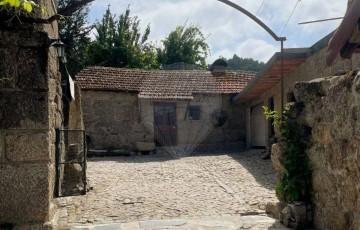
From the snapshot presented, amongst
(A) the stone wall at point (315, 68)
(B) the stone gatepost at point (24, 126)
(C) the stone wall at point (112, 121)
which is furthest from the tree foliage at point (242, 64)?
(B) the stone gatepost at point (24, 126)

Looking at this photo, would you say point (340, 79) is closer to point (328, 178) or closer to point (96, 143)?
point (328, 178)

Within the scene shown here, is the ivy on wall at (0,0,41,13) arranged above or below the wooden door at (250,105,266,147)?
above

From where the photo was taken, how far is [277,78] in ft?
34.9

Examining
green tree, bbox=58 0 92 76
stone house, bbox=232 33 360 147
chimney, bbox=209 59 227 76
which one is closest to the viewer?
stone house, bbox=232 33 360 147

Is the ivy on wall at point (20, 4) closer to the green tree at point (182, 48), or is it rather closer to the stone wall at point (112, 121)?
the stone wall at point (112, 121)

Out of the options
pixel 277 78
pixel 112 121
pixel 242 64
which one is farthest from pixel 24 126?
pixel 242 64

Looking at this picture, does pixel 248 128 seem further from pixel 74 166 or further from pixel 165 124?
pixel 74 166

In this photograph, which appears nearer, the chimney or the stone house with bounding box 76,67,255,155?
the stone house with bounding box 76,67,255,155

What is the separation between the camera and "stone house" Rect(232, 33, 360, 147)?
25.2 ft

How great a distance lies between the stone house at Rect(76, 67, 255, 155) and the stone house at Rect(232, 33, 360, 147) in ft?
2.95

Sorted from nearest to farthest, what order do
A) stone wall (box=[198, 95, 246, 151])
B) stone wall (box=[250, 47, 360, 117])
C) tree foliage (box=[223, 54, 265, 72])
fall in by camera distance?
stone wall (box=[250, 47, 360, 117]), stone wall (box=[198, 95, 246, 151]), tree foliage (box=[223, 54, 265, 72])

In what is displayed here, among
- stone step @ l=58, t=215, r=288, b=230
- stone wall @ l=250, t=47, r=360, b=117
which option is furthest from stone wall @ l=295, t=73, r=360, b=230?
stone wall @ l=250, t=47, r=360, b=117

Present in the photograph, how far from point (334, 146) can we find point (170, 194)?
3416mm

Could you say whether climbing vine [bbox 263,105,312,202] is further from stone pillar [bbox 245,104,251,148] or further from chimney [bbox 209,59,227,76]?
chimney [bbox 209,59,227,76]
